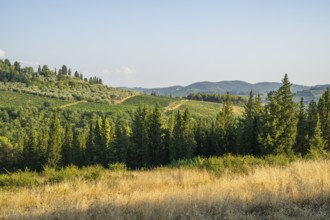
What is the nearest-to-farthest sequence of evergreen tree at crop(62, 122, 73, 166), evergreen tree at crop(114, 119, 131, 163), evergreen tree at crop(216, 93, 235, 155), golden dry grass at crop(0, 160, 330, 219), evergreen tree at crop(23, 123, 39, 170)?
golden dry grass at crop(0, 160, 330, 219), evergreen tree at crop(216, 93, 235, 155), evergreen tree at crop(114, 119, 131, 163), evergreen tree at crop(62, 122, 73, 166), evergreen tree at crop(23, 123, 39, 170)

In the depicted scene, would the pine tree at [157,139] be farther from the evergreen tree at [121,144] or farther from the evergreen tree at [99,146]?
the evergreen tree at [99,146]

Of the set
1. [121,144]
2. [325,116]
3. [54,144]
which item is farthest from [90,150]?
[325,116]

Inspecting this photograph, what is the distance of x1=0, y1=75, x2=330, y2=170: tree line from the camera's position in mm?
45125

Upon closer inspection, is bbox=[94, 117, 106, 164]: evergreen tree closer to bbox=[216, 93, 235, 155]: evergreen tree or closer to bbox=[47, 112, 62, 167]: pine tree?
bbox=[47, 112, 62, 167]: pine tree

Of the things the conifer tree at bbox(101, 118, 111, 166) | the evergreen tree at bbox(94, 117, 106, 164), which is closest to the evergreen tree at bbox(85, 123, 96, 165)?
the evergreen tree at bbox(94, 117, 106, 164)

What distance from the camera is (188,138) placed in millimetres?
56750

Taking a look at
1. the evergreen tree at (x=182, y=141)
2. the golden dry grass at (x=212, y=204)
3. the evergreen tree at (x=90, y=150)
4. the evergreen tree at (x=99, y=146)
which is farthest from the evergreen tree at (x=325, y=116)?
the golden dry grass at (x=212, y=204)

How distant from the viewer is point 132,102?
18712cm

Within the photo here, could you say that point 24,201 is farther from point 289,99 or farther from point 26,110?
point 26,110

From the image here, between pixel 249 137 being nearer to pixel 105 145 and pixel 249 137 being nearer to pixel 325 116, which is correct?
pixel 325 116

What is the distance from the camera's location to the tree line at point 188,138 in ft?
148

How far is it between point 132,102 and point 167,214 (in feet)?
601

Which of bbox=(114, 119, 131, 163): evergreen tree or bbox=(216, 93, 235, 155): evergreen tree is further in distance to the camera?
bbox=(114, 119, 131, 163): evergreen tree

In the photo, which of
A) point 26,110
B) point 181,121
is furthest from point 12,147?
point 181,121
